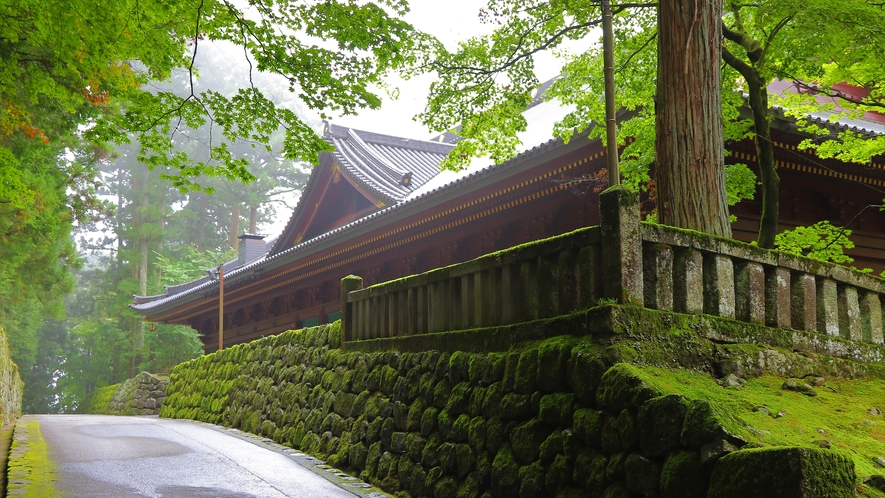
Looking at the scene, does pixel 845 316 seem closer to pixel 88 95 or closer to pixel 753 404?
pixel 753 404

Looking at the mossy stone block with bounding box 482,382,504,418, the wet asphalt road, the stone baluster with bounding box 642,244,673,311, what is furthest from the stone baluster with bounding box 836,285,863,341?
the wet asphalt road

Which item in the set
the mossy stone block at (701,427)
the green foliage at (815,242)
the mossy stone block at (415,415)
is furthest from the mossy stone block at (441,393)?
the green foliage at (815,242)

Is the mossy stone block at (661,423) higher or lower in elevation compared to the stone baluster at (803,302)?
lower

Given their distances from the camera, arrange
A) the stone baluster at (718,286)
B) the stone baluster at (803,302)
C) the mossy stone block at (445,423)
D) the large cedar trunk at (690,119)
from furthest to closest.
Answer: the large cedar trunk at (690,119), the mossy stone block at (445,423), the stone baluster at (803,302), the stone baluster at (718,286)

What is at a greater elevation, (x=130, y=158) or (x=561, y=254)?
(x=130, y=158)

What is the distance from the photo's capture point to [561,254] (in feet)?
19.3

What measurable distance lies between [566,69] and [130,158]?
147 feet

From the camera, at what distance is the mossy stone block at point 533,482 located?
17.5ft

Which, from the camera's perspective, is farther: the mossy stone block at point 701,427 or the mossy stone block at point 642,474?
the mossy stone block at point 642,474

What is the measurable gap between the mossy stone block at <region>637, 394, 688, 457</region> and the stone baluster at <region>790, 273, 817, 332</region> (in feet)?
7.35

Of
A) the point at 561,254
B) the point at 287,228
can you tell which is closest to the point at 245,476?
the point at 561,254

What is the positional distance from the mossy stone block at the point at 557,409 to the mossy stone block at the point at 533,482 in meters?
0.34

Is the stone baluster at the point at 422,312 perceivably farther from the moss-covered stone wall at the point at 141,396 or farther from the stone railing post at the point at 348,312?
the moss-covered stone wall at the point at 141,396

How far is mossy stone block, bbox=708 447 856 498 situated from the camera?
344 cm
